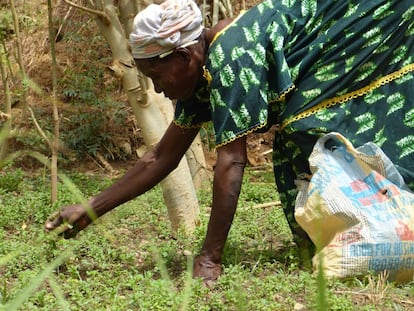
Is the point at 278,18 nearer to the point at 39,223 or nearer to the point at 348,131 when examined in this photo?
the point at 348,131

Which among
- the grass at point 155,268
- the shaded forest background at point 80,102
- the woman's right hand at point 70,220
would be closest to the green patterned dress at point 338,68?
the grass at point 155,268

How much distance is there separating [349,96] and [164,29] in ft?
2.98

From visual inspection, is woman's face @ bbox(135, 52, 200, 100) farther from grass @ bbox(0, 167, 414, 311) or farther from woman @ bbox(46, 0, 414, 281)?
grass @ bbox(0, 167, 414, 311)

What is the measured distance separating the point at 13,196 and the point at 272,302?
3264 mm

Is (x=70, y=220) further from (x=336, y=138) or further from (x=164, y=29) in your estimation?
(x=336, y=138)

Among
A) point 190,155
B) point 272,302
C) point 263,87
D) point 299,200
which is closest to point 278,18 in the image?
point 263,87

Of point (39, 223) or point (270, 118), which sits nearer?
point (270, 118)

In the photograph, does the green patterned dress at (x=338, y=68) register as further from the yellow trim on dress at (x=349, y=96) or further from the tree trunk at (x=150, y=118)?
the tree trunk at (x=150, y=118)

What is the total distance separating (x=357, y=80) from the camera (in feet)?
11.9

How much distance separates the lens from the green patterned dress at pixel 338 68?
3545 millimetres

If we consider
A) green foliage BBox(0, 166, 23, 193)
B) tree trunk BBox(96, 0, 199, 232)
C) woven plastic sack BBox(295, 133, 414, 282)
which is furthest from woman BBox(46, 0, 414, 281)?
green foliage BBox(0, 166, 23, 193)

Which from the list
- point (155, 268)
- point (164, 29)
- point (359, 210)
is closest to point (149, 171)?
point (155, 268)

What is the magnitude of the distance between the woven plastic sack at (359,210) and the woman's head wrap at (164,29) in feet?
2.52

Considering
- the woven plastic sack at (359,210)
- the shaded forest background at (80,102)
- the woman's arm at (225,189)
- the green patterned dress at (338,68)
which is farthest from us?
the shaded forest background at (80,102)
